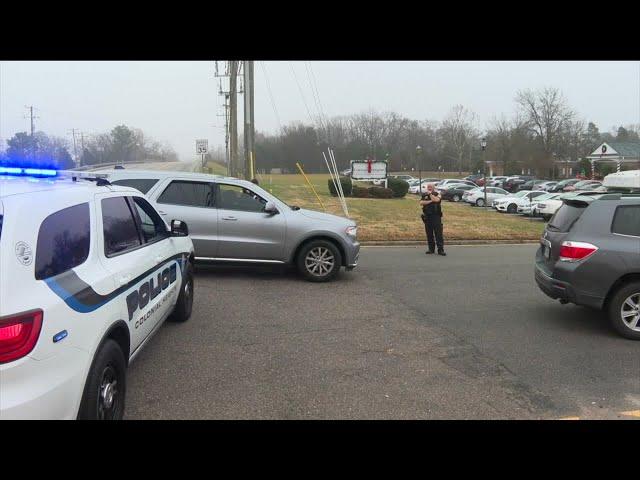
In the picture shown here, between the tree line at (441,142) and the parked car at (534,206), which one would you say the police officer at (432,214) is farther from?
the tree line at (441,142)

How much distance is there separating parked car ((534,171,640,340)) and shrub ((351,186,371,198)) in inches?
1197

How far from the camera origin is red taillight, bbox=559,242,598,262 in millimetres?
5688

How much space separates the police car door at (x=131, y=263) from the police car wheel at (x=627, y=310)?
4826 mm

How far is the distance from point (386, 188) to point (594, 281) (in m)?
31.3

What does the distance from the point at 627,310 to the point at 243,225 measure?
5.46 meters

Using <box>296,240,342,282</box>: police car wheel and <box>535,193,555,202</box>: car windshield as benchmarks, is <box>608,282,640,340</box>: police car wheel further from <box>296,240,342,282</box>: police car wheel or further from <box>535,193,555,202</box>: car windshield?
<box>535,193,555,202</box>: car windshield

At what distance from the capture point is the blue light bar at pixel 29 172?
10.5 feet

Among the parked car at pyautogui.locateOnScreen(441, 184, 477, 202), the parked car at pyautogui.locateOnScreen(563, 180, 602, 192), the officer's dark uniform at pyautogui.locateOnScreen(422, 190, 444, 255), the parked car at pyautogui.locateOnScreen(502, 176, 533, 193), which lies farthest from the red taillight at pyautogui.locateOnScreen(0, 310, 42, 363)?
the parked car at pyautogui.locateOnScreen(502, 176, 533, 193)

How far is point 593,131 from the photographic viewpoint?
99938 millimetres

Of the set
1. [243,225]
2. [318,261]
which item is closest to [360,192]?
[318,261]

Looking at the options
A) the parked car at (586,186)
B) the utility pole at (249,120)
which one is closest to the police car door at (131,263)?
the utility pole at (249,120)

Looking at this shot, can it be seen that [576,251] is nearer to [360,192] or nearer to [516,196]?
[516,196]

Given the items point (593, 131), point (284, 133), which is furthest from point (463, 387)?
point (593, 131)
